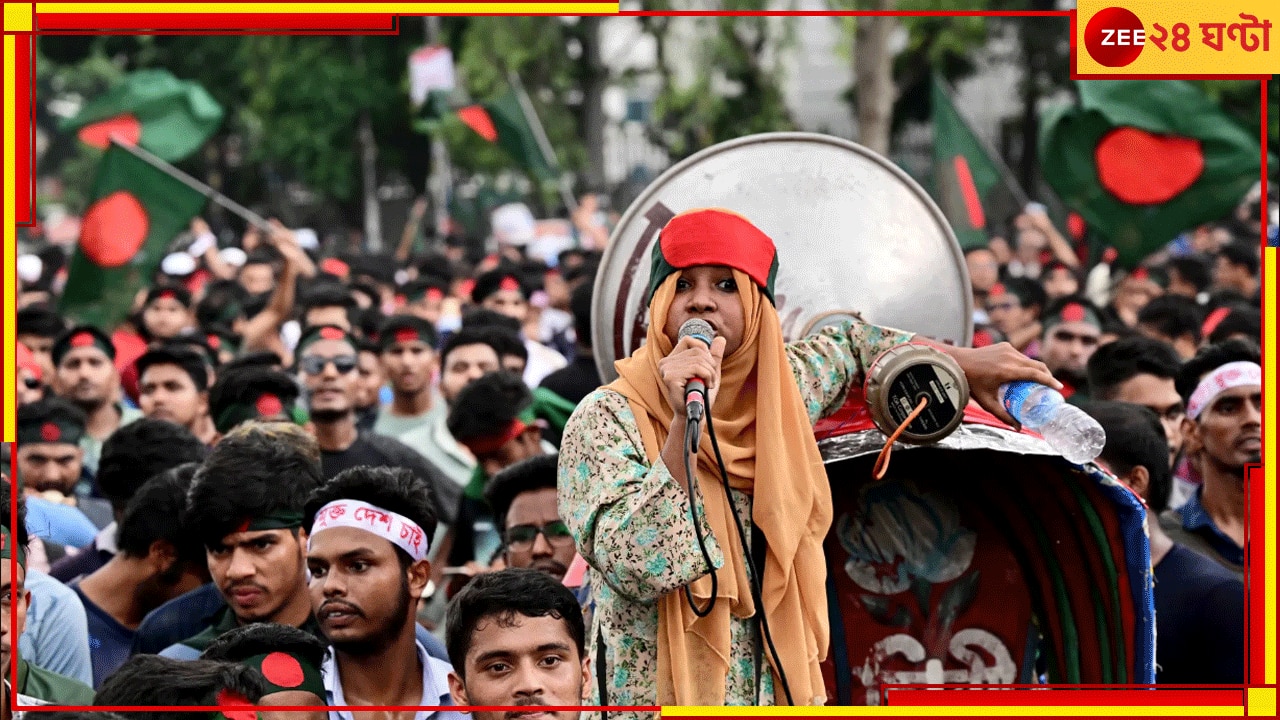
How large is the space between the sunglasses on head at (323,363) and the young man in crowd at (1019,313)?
341 cm

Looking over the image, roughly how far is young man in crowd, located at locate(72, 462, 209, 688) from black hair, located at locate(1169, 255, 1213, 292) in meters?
8.27

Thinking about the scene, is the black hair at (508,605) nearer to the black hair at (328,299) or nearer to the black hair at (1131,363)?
the black hair at (1131,363)

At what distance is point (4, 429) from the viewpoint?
119 inches

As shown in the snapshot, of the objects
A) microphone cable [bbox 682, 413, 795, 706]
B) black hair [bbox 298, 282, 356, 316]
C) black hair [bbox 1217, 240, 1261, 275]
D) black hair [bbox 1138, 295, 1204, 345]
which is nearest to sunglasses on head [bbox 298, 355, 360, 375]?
black hair [bbox 298, 282, 356, 316]

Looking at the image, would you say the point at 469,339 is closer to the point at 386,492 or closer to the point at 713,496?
the point at 386,492

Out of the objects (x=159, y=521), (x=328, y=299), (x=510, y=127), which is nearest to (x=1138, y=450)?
(x=159, y=521)

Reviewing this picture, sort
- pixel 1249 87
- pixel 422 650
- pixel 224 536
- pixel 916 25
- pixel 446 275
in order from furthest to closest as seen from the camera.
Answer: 1. pixel 916 25
2. pixel 446 275
3. pixel 1249 87
4. pixel 224 536
5. pixel 422 650

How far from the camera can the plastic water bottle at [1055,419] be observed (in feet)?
11.5

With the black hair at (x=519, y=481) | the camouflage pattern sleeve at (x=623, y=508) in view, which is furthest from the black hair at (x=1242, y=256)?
the camouflage pattern sleeve at (x=623, y=508)

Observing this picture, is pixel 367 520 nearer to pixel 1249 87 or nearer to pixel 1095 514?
pixel 1095 514

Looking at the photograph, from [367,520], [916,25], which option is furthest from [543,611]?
[916,25]

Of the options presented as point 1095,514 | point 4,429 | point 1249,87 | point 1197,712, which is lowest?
point 1197,712

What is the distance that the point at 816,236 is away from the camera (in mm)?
4488

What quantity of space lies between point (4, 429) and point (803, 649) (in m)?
1.48
